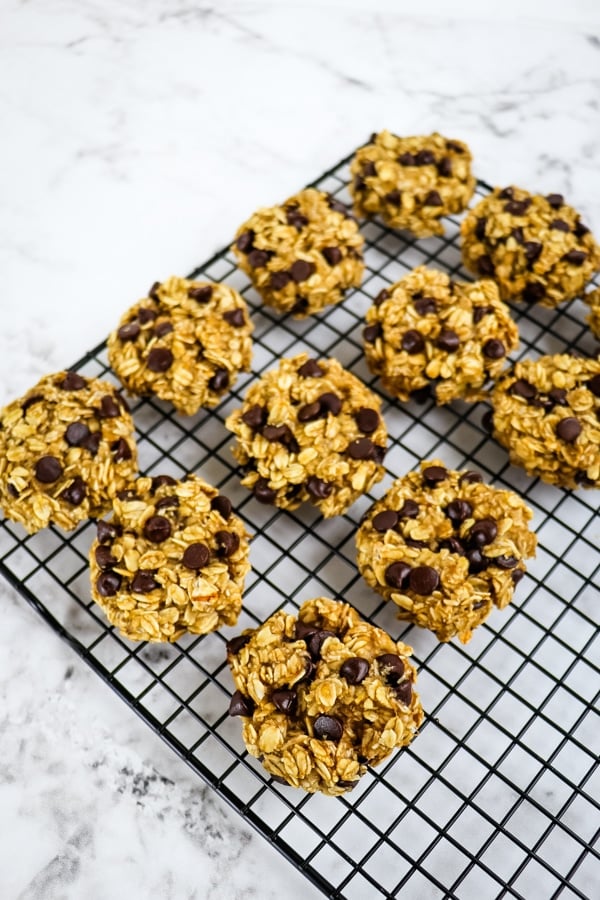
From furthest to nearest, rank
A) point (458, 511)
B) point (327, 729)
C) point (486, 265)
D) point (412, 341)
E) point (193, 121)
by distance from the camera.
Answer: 1. point (193, 121)
2. point (486, 265)
3. point (412, 341)
4. point (458, 511)
5. point (327, 729)

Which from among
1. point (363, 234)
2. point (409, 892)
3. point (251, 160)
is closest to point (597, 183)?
point (363, 234)

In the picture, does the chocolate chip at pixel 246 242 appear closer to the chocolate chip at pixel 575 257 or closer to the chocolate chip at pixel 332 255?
the chocolate chip at pixel 332 255

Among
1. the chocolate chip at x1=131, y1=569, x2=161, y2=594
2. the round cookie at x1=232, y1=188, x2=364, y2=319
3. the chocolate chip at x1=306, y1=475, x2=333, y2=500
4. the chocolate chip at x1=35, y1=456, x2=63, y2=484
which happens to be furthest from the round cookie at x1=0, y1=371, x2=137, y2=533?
the round cookie at x1=232, y1=188, x2=364, y2=319

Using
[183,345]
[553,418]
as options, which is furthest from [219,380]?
[553,418]

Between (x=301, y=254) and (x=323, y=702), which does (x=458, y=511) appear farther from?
(x=301, y=254)

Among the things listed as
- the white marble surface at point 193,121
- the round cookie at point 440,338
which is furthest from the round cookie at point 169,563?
the round cookie at point 440,338

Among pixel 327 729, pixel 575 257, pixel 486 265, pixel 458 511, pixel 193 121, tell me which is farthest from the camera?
pixel 193 121
